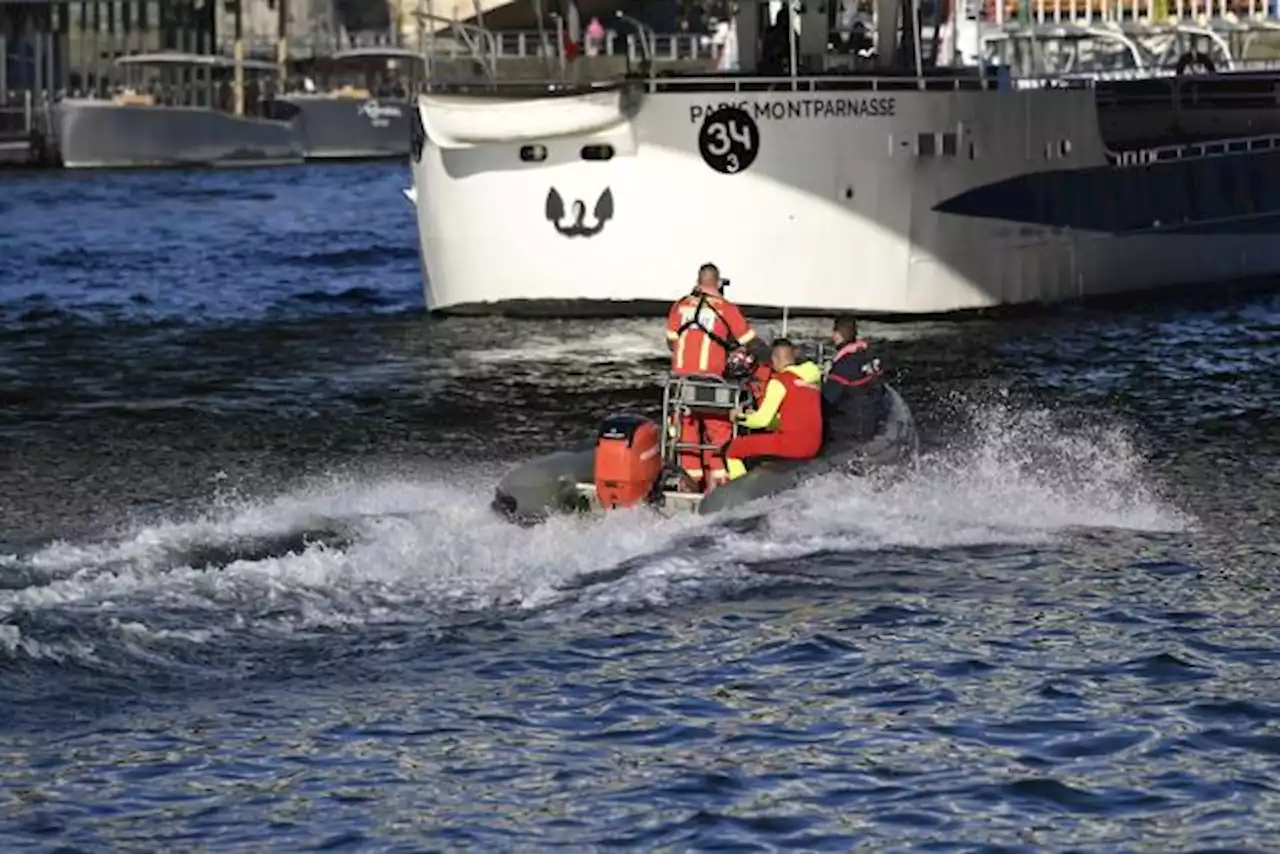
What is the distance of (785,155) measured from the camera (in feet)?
133

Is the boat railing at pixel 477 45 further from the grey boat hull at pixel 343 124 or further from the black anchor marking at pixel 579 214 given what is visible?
the grey boat hull at pixel 343 124

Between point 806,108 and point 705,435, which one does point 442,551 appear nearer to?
point 705,435

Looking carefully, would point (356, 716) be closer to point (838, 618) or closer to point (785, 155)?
point (838, 618)

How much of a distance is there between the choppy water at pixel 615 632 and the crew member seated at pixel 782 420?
55 centimetres

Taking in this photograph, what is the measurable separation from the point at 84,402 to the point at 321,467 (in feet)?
20.6

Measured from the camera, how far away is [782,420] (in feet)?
81.1

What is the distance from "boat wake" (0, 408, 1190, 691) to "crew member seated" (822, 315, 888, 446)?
24.9 inches

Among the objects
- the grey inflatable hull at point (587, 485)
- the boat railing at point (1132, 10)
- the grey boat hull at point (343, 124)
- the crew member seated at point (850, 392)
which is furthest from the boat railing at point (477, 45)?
the grey boat hull at point (343, 124)

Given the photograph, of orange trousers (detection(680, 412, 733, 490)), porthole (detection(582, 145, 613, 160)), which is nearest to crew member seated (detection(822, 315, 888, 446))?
orange trousers (detection(680, 412, 733, 490))

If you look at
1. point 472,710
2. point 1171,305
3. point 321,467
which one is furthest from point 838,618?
point 1171,305

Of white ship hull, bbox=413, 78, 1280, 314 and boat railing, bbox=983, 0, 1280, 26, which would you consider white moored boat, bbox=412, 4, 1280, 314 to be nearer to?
white ship hull, bbox=413, 78, 1280, 314

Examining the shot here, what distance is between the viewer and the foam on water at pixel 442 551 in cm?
2105

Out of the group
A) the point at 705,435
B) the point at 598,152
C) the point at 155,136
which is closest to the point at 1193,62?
the point at 598,152

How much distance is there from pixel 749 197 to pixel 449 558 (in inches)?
726
